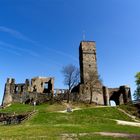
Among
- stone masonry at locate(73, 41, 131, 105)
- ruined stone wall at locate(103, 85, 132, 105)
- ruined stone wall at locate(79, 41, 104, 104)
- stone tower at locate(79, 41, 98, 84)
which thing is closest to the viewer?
ruined stone wall at locate(79, 41, 104, 104)

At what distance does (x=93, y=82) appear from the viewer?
8288 centimetres

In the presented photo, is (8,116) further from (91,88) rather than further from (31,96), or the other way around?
(91,88)

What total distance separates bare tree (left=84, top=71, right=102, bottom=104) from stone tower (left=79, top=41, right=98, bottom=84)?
4.65 feet

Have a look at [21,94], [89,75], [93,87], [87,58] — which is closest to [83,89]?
[93,87]

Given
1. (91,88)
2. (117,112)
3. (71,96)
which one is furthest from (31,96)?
(117,112)

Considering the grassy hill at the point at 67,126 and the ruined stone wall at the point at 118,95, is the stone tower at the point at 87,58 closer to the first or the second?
the ruined stone wall at the point at 118,95

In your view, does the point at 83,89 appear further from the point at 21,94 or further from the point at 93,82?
the point at 21,94

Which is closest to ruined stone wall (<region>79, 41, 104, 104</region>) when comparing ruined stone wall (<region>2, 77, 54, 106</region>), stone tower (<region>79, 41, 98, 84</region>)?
stone tower (<region>79, 41, 98, 84</region>)

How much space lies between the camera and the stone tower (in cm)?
8678

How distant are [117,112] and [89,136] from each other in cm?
3366

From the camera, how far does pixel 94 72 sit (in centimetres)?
8588

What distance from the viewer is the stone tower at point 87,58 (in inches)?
3417

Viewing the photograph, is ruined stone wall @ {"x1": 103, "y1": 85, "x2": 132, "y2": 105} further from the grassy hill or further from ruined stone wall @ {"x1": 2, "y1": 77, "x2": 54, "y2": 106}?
the grassy hill

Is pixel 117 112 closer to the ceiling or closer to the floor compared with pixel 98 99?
closer to the floor
